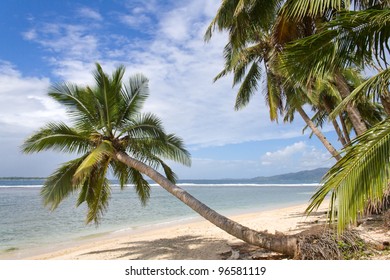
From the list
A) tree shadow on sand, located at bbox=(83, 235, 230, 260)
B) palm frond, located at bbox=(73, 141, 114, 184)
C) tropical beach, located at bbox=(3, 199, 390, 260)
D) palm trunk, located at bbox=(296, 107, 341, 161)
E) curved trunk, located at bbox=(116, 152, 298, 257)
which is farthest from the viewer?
palm trunk, located at bbox=(296, 107, 341, 161)

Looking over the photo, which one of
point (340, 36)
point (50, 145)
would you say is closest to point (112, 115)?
point (50, 145)

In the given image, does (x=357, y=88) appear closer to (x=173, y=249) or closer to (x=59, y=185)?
(x=173, y=249)

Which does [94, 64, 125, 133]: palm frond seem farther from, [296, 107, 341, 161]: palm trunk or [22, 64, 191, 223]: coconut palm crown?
[296, 107, 341, 161]: palm trunk

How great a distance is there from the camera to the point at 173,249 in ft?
32.5

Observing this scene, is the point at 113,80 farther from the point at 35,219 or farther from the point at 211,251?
the point at 35,219

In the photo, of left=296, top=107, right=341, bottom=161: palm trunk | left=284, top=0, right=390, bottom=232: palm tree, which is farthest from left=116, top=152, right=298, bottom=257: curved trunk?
left=296, top=107, right=341, bottom=161: palm trunk

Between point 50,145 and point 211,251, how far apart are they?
17.7 feet

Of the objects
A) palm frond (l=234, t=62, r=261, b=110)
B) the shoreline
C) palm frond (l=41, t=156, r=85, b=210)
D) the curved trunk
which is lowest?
the shoreline

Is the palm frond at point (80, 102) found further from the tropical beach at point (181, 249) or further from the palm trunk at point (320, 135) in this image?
the palm trunk at point (320, 135)

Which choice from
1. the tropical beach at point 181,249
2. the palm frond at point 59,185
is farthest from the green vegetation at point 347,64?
the palm frond at point 59,185

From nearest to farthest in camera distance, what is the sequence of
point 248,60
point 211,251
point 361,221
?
point 211,251 → point 361,221 → point 248,60

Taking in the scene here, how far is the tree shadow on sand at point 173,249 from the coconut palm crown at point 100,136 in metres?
1.43

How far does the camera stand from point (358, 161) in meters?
3.99

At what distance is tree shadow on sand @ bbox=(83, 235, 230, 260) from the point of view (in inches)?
354
